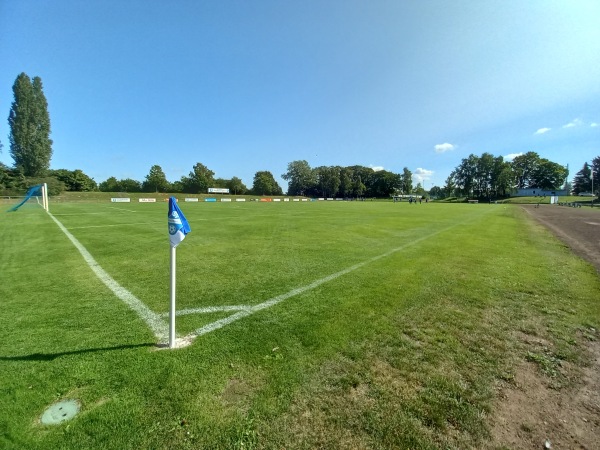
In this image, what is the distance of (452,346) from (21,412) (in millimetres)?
4435

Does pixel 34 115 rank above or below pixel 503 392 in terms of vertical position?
above

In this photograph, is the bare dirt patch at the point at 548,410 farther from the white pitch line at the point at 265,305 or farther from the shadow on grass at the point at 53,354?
the shadow on grass at the point at 53,354

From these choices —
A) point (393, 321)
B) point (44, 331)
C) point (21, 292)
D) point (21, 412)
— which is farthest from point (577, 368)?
point (21, 292)

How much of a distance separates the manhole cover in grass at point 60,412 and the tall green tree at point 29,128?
72.6 meters

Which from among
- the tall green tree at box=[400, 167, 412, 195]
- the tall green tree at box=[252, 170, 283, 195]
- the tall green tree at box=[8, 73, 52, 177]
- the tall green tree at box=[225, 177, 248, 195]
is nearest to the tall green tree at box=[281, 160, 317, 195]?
the tall green tree at box=[252, 170, 283, 195]

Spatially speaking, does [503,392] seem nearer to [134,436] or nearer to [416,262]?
[134,436]

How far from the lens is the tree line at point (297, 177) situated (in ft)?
173

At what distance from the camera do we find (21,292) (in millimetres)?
5195

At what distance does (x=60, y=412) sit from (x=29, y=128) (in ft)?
244

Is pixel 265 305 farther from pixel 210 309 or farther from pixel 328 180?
pixel 328 180

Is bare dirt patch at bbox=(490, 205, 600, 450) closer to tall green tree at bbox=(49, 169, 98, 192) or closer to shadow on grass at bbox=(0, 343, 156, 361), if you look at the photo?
shadow on grass at bbox=(0, 343, 156, 361)

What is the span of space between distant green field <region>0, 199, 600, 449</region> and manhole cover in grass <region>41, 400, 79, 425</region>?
0.20 feet

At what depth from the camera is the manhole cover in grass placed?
226 centimetres

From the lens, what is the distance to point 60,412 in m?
2.36
